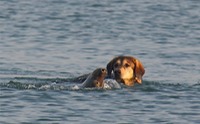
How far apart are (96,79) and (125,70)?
1.42 m

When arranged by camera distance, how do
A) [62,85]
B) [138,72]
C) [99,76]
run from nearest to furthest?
[99,76] < [62,85] < [138,72]

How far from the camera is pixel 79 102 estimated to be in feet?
55.8

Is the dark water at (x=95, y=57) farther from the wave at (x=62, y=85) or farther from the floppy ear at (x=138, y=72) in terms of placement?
the floppy ear at (x=138, y=72)

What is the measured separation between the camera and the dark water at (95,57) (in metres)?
16.4

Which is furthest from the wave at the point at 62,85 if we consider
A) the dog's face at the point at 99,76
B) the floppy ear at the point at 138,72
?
the dog's face at the point at 99,76

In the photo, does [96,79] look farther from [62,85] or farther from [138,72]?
[138,72]

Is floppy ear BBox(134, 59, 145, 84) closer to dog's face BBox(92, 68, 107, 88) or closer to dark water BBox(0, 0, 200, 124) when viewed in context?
dark water BBox(0, 0, 200, 124)

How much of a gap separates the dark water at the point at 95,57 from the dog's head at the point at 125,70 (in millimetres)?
221

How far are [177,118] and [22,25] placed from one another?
1451 centimetres

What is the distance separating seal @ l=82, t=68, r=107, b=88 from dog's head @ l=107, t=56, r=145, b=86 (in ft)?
3.17

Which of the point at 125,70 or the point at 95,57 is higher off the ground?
the point at 95,57

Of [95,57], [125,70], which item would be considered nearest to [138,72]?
[125,70]

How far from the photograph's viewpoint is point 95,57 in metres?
23.2

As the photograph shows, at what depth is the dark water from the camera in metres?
16.4
